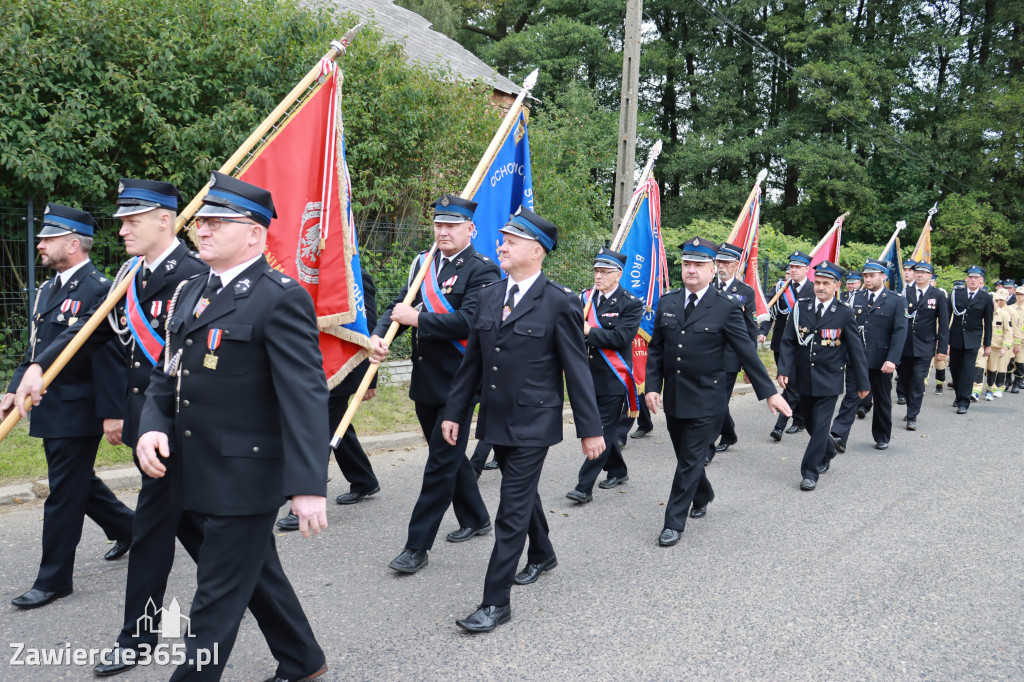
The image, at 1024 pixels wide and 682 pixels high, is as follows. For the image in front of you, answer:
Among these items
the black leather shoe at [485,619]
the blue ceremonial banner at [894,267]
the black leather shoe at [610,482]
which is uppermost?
the blue ceremonial banner at [894,267]

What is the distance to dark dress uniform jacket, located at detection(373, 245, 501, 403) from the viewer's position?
521cm

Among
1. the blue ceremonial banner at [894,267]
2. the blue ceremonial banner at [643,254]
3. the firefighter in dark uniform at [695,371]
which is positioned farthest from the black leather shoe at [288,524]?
the blue ceremonial banner at [894,267]

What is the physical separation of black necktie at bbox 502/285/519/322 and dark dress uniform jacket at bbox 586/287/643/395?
2.53m

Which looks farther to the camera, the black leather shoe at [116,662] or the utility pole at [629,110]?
the utility pole at [629,110]

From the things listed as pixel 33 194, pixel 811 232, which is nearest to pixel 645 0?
pixel 811 232

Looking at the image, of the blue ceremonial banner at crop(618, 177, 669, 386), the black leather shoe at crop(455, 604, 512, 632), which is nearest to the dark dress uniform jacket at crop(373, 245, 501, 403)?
the black leather shoe at crop(455, 604, 512, 632)

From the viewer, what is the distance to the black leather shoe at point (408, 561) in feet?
15.8

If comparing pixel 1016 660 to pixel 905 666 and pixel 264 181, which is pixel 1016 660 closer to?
pixel 905 666

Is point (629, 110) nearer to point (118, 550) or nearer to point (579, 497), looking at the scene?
point (579, 497)

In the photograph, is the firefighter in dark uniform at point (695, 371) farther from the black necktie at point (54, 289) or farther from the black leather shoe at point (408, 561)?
the black necktie at point (54, 289)

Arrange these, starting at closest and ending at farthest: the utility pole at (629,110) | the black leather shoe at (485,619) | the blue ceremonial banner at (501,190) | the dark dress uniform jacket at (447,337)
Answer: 1. the black leather shoe at (485,619)
2. the dark dress uniform jacket at (447,337)
3. the blue ceremonial banner at (501,190)
4. the utility pole at (629,110)

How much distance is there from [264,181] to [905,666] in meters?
4.41

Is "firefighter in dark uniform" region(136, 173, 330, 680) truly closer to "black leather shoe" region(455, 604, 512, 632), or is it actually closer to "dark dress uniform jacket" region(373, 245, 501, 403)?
"black leather shoe" region(455, 604, 512, 632)

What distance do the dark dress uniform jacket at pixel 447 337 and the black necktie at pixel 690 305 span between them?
1.70m
